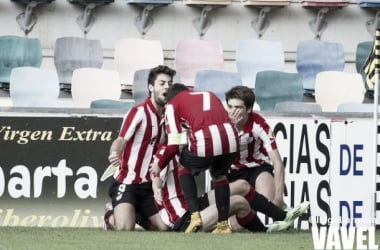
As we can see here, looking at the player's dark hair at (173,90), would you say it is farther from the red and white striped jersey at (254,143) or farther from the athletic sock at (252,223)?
the athletic sock at (252,223)

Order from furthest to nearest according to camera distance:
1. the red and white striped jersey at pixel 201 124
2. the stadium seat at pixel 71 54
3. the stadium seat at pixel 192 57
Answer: the stadium seat at pixel 192 57 < the stadium seat at pixel 71 54 < the red and white striped jersey at pixel 201 124

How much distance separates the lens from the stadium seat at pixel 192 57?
12.7 metres

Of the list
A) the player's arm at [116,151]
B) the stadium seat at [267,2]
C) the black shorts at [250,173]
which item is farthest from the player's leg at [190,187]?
the stadium seat at [267,2]

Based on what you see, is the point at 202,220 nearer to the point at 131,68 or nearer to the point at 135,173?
the point at 135,173

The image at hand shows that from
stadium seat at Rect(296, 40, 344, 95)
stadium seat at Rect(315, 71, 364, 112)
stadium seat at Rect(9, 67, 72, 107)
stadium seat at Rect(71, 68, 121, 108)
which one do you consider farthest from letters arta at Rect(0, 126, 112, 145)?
stadium seat at Rect(296, 40, 344, 95)

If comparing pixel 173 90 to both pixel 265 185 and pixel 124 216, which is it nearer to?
pixel 124 216

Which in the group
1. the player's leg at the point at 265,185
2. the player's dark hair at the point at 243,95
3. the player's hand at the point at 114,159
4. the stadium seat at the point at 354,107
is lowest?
the player's leg at the point at 265,185

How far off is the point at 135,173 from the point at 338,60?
5.27 m

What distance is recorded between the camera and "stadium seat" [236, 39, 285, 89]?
507 inches

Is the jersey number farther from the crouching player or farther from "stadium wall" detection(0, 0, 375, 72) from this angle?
"stadium wall" detection(0, 0, 375, 72)

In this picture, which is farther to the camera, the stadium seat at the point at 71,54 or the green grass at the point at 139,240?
the stadium seat at the point at 71,54

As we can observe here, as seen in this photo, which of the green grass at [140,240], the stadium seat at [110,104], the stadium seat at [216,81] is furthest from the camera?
the stadium seat at [216,81]

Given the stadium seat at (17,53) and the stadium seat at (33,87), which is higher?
the stadium seat at (17,53)

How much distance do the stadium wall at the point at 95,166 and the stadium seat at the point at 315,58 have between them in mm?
3839
